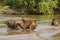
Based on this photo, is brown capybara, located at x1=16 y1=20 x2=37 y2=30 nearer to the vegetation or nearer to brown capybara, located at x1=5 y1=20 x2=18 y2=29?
brown capybara, located at x1=5 y1=20 x2=18 y2=29

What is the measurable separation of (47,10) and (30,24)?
58.5ft

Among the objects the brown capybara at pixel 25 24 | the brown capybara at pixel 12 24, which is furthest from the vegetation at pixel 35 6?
the brown capybara at pixel 25 24

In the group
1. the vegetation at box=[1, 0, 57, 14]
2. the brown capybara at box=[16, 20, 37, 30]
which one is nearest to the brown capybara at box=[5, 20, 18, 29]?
the brown capybara at box=[16, 20, 37, 30]

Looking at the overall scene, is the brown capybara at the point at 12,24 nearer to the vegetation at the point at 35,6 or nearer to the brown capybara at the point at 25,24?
the brown capybara at the point at 25,24

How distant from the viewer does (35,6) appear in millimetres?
38062

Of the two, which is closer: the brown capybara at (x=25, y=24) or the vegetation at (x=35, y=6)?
the brown capybara at (x=25, y=24)

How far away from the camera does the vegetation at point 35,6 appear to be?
36.8m

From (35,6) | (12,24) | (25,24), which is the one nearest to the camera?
(25,24)

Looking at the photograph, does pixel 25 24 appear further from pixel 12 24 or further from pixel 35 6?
pixel 35 6

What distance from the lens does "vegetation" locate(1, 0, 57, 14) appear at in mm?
36844

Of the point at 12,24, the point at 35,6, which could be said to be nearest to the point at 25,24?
the point at 12,24

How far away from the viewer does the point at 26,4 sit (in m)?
38.1

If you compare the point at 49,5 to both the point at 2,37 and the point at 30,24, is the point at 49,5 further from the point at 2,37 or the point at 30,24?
the point at 2,37

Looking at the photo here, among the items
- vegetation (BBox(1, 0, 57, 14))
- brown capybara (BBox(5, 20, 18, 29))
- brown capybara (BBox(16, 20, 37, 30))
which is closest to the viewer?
brown capybara (BBox(16, 20, 37, 30))
